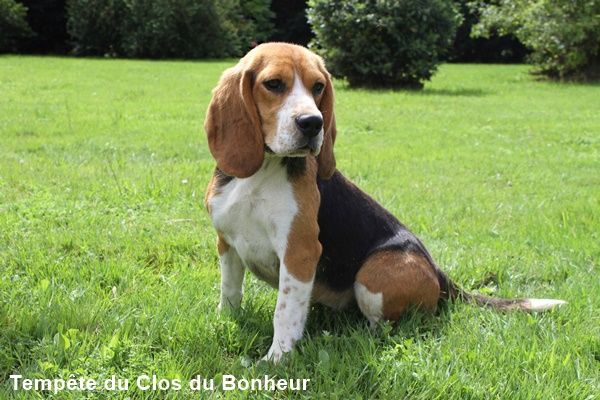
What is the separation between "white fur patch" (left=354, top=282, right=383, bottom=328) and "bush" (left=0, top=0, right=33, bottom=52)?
34.7 metres

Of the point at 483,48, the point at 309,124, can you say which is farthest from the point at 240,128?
the point at 483,48

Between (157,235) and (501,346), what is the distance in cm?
286

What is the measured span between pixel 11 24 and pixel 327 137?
114ft

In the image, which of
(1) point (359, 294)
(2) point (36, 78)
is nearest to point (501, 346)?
(1) point (359, 294)

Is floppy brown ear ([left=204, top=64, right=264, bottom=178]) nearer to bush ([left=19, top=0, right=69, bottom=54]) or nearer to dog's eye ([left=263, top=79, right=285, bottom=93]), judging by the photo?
dog's eye ([left=263, top=79, right=285, bottom=93])

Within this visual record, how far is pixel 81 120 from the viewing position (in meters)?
10.6

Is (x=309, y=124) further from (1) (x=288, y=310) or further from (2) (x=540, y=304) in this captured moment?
(2) (x=540, y=304)

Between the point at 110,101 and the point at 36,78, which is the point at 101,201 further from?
the point at 36,78

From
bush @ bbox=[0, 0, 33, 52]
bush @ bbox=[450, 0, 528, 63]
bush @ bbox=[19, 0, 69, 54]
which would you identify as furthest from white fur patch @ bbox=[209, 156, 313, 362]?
bush @ bbox=[450, 0, 528, 63]

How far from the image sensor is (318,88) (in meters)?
3.27

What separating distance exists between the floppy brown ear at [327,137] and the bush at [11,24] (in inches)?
1361

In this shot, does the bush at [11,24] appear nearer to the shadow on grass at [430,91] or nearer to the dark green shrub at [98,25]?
the dark green shrub at [98,25]

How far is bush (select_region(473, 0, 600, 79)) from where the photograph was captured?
2219 cm

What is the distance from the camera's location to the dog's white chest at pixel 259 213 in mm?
3242
